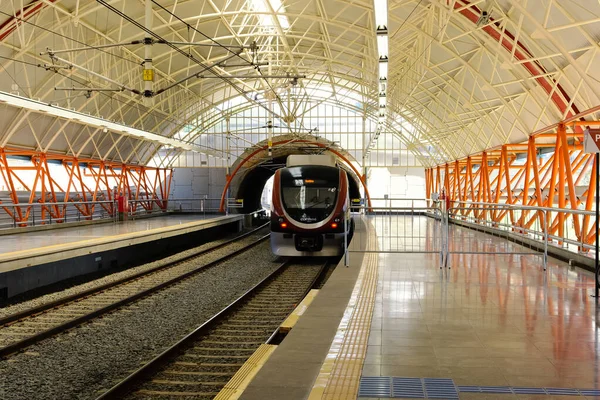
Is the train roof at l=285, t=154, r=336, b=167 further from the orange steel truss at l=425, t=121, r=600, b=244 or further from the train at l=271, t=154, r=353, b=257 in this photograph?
the orange steel truss at l=425, t=121, r=600, b=244

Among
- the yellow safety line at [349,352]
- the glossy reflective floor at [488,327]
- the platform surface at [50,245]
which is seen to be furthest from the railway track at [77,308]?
the glossy reflective floor at [488,327]

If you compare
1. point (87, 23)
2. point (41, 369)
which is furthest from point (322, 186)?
point (87, 23)

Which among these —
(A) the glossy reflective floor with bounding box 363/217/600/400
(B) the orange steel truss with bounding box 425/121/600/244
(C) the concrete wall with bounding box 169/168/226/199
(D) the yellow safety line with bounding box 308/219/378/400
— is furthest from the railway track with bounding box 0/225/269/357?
(C) the concrete wall with bounding box 169/168/226/199

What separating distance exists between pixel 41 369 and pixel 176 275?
8146 mm

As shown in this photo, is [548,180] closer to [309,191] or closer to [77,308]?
[309,191]

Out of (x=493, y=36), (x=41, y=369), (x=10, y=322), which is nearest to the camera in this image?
(x=41, y=369)

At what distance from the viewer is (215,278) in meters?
14.7

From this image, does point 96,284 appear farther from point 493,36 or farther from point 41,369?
point 493,36

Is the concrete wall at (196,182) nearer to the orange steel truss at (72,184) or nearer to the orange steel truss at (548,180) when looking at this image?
the orange steel truss at (72,184)

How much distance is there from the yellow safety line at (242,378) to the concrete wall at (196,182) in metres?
39.0

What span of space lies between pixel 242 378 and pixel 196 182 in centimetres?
4111

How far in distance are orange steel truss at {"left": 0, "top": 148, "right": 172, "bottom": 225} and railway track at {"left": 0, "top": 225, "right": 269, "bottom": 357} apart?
26.1 ft

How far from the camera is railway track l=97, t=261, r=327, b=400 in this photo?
246 inches

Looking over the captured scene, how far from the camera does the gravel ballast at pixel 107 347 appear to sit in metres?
6.44
